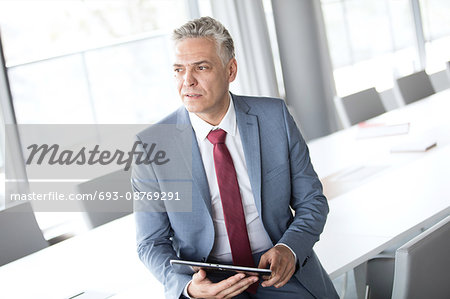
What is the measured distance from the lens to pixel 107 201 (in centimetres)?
343

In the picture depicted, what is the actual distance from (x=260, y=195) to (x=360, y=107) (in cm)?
333

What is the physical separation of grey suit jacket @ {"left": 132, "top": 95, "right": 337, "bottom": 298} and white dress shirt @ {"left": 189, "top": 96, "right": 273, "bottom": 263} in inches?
1.3

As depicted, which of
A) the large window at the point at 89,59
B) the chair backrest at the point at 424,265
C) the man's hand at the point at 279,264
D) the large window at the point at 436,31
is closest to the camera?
the chair backrest at the point at 424,265

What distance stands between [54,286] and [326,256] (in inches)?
39.4

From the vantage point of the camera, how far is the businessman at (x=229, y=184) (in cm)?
191

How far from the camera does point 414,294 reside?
154 centimetres

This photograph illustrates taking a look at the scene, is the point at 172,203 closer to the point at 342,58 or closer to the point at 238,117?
the point at 238,117

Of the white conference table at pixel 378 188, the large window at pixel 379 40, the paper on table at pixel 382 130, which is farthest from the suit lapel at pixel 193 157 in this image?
the large window at pixel 379 40

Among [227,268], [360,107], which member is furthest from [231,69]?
[360,107]

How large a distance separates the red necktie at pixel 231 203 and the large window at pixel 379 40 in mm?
7411

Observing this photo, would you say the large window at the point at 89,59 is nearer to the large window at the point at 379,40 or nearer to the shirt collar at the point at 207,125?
the large window at the point at 379,40

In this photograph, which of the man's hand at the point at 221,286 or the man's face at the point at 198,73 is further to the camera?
the man's face at the point at 198,73

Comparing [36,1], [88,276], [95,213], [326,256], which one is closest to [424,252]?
[326,256]

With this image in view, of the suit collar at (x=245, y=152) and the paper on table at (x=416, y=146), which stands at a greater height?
the suit collar at (x=245, y=152)
